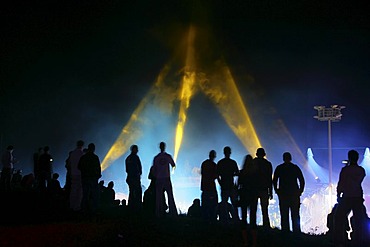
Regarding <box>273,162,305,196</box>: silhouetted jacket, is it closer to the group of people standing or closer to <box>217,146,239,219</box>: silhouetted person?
the group of people standing

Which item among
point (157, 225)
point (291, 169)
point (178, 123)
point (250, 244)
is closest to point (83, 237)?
point (157, 225)

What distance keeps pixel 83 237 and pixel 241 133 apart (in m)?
31.8

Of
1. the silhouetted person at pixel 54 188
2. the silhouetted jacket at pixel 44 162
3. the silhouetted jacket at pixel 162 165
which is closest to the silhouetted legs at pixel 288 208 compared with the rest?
the silhouetted jacket at pixel 162 165

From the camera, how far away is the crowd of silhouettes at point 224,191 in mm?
10086

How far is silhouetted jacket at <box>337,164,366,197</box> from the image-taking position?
1006 cm

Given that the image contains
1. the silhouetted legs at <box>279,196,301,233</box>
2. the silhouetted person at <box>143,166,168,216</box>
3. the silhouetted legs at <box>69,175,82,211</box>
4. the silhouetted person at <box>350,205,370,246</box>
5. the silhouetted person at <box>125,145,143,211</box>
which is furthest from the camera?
the silhouetted person at <box>143,166,168,216</box>

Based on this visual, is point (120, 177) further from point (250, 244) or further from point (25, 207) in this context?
point (250, 244)

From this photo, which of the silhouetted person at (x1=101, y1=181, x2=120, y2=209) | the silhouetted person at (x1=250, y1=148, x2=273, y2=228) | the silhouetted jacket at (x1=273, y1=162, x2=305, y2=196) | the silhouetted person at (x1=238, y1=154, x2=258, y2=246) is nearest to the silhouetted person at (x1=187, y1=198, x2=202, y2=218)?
the silhouetted person at (x1=250, y1=148, x2=273, y2=228)

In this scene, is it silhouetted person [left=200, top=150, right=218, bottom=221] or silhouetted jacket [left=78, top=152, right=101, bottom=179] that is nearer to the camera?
silhouetted jacket [left=78, top=152, right=101, bottom=179]

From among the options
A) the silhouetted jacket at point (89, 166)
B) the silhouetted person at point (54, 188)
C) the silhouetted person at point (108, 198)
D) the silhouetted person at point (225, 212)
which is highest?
the silhouetted jacket at point (89, 166)

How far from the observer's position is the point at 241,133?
4075cm

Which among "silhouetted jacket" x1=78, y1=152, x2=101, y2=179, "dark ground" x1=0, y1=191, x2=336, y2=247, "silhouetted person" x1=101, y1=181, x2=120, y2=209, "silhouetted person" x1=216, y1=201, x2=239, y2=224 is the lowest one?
"dark ground" x1=0, y1=191, x2=336, y2=247

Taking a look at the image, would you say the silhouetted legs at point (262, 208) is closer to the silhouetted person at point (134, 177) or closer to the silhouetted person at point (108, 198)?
the silhouetted person at point (134, 177)

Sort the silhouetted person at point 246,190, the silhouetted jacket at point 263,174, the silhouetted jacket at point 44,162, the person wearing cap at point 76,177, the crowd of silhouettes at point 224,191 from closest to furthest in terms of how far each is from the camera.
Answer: the silhouetted person at point 246,190
the silhouetted jacket at point 263,174
the crowd of silhouettes at point 224,191
the person wearing cap at point 76,177
the silhouetted jacket at point 44,162
